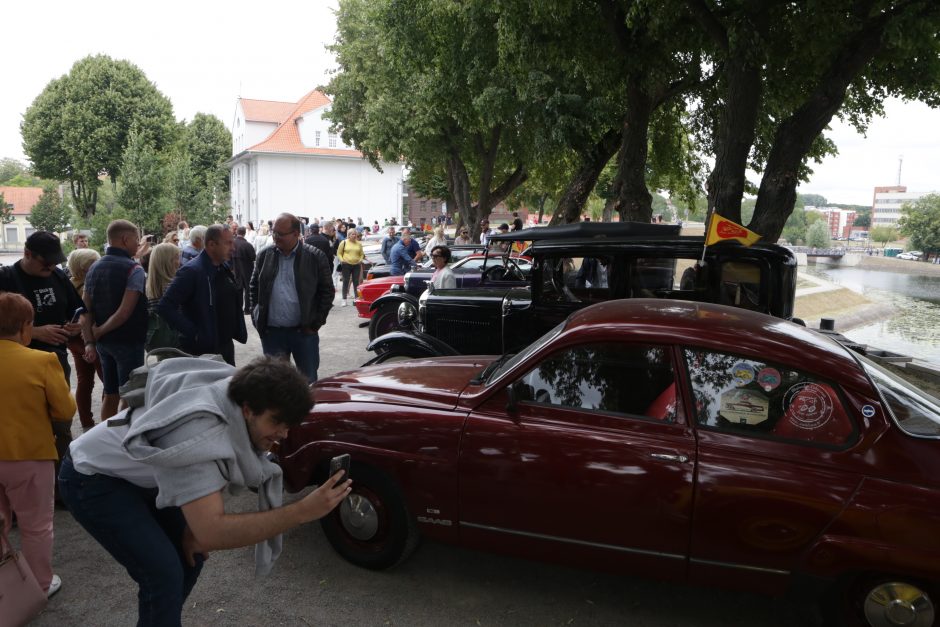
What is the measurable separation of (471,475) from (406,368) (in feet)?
3.87

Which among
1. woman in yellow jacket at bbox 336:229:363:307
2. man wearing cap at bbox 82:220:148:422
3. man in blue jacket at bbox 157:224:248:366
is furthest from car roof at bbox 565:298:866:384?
woman in yellow jacket at bbox 336:229:363:307

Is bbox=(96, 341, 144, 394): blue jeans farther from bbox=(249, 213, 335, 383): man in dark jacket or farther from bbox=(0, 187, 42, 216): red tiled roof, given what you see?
bbox=(0, 187, 42, 216): red tiled roof

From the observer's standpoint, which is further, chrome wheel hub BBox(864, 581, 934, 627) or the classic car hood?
the classic car hood

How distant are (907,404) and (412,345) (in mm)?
4612

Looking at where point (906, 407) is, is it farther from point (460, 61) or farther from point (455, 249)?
point (460, 61)

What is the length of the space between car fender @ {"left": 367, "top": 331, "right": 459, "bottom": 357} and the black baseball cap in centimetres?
312

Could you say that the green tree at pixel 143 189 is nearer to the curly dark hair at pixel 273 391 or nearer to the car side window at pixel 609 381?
the car side window at pixel 609 381

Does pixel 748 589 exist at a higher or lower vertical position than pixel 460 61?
lower

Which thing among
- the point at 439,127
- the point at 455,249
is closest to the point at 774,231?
the point at 455,249

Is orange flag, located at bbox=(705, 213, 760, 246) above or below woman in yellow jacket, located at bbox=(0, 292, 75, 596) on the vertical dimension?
above

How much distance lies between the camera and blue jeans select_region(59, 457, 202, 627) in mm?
2199

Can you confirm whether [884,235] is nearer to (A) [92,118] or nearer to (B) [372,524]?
(A) [92,118]

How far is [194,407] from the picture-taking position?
1938mm

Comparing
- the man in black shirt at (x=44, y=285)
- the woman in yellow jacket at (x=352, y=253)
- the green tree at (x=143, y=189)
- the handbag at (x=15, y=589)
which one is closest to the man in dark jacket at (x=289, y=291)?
the man in black shirt at (x=44, y=285)
